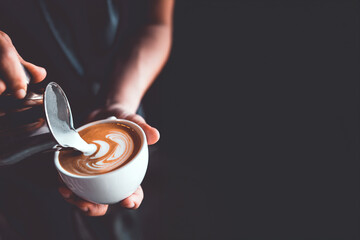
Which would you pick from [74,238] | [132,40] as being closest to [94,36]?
[132,40]

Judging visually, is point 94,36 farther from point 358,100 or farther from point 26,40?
point 358,100

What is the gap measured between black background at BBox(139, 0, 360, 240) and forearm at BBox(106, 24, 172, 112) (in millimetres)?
210

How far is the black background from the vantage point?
1.12 metres

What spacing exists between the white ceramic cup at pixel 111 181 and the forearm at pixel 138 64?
1.32 feet

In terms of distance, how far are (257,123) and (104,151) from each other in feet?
3.24

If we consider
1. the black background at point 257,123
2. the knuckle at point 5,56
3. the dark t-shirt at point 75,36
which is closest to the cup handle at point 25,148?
the knuckle at point 5,56

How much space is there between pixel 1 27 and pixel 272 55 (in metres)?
1.10

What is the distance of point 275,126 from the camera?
1.38m

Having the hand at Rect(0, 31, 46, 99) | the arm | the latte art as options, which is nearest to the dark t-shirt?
the arm

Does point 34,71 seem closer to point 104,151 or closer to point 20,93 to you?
point 20,93

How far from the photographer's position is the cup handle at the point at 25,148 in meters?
0.57

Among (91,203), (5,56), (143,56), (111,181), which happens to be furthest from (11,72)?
(143,56)

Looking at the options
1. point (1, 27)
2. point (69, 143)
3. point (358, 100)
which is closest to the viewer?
point (69, 143)

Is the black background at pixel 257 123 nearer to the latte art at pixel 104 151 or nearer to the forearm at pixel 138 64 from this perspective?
the forearm at pixel 138 64
